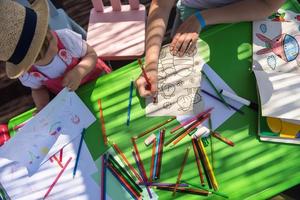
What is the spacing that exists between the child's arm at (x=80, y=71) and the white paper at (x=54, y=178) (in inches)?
7.4

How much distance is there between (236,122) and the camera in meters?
1.14

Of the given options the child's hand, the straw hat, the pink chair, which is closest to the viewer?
the straw hat

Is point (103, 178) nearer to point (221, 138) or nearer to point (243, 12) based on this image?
point (221, 138)

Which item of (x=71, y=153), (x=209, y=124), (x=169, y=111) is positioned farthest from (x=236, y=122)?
(x=71, y=153)

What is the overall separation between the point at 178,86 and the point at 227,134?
226 millimetres

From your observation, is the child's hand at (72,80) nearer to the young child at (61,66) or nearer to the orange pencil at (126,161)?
the young child at (61,66)

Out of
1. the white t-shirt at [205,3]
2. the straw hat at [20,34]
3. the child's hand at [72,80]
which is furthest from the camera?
the white t-shirt at [205,3]

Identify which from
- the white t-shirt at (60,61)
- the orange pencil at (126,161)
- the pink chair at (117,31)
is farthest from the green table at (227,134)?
the pink chair at (117,31)

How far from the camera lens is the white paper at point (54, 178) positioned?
1.13 m

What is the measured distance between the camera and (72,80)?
122 cm

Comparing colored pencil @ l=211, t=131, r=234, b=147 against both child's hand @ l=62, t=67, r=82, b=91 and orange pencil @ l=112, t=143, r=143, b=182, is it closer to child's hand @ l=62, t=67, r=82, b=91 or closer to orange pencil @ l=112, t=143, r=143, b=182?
orange pencil @ l=112, t=143, r=143, b=182

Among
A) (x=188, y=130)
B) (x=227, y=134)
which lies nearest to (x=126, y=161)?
(x=188, y=130)

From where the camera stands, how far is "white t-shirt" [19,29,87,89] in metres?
1.25

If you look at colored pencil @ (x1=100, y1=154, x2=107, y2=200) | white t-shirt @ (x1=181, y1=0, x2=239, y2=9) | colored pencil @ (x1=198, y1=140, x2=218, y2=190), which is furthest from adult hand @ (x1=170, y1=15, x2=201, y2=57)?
colored pencil @ (x1=100, y1=154, x2=107, y2=200)
